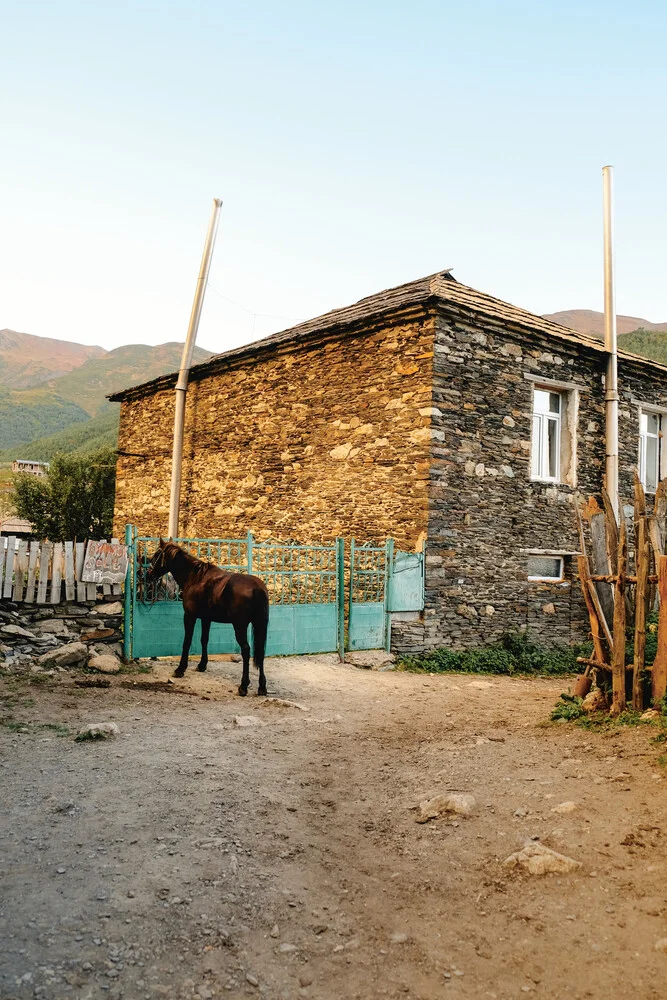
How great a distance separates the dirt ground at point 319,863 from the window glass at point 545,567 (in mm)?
6573

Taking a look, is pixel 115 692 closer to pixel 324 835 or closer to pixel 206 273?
pixel 324 835

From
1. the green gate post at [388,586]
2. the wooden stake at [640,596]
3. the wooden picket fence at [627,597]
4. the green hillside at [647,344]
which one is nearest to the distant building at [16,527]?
the green gate post at [388,586]

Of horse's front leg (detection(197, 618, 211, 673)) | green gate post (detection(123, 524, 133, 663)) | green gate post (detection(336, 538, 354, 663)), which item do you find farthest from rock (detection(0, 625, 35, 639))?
green gate post (detection(336, 538, 354, 663))

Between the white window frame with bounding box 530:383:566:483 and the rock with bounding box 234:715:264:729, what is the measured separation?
8.22 meters

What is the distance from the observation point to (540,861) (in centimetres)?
402

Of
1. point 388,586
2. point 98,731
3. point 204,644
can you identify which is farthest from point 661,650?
point 388,586

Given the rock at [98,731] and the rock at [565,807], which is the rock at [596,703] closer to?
the rock at [565,807]

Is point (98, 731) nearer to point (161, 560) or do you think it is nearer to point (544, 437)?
point (161, 560)

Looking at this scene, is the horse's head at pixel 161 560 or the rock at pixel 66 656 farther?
the horse's head at pixel 161 560

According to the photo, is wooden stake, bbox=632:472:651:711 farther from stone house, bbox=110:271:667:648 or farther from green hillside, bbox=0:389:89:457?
green hillside, bbox=0:389:89:457

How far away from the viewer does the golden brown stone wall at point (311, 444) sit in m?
12.5

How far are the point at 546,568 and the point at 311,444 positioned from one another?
509cm

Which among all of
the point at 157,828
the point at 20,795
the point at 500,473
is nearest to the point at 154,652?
the point at 20,795

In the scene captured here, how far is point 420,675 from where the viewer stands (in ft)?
37.6
